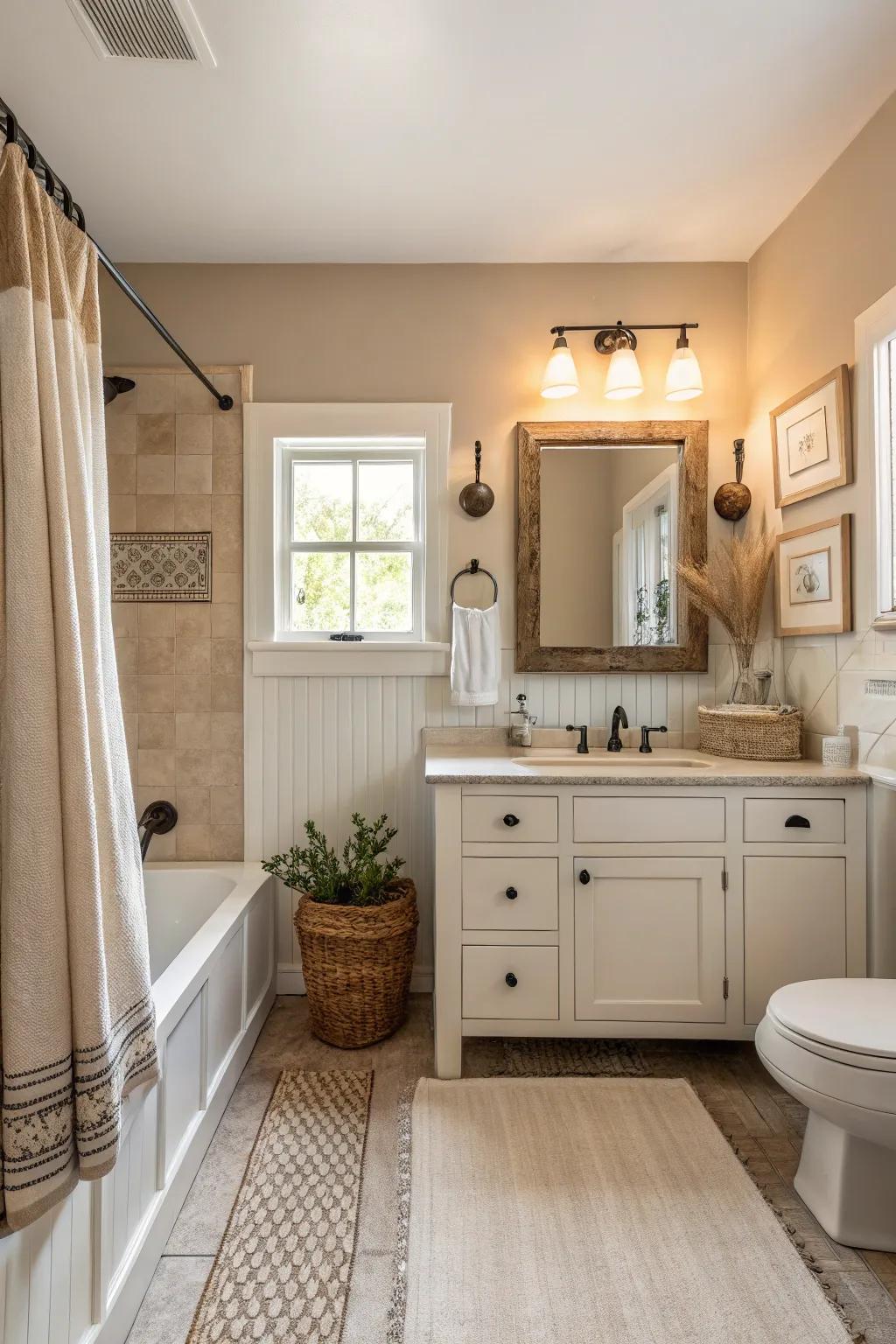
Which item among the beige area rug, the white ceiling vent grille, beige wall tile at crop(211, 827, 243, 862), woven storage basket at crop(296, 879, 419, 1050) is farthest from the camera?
beige wall tile at crop(211, 827, 243, 862)

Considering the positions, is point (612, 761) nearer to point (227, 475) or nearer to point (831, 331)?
point (831, 331)

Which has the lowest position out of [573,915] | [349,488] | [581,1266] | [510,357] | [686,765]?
[581,1266]

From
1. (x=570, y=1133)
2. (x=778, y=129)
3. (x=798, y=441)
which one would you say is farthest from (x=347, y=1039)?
(x=778, y=129)

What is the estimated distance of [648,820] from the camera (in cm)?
204

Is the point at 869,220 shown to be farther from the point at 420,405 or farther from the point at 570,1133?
the point at 570,1133

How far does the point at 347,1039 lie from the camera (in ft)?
7.31

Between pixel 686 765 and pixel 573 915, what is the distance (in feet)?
2.12

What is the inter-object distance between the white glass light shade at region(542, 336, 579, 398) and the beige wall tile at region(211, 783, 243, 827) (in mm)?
1735

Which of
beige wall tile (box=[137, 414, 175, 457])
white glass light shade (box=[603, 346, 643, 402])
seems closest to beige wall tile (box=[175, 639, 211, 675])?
beige wall tile (box=[137, 414, 175, 457])

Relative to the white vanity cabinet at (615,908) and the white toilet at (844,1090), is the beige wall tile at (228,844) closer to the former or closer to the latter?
the white vanity cabinet at (615,908)

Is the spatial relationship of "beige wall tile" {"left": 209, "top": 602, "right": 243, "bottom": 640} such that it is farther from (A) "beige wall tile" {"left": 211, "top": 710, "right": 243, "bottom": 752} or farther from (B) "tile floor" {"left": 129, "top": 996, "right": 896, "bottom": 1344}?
(B) "tile floor" {"left": 129, "top": 996, "right": 896, "bottom": 1344}

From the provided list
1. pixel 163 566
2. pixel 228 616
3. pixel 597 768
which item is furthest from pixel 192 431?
pixel 597 768

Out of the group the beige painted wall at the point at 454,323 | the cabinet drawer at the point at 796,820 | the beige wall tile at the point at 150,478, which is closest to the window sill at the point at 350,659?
the beige painted wall at the point at 454,323

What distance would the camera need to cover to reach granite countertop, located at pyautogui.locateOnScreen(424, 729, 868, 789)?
2014 mm
